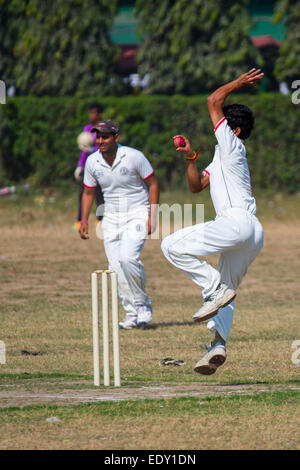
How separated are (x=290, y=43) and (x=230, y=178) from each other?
1727 cm

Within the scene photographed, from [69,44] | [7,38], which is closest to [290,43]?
[69,44]

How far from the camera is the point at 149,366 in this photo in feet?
26.3

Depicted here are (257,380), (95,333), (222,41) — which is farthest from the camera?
(222,41)

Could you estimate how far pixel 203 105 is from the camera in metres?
22.3

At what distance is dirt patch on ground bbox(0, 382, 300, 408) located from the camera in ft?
21.4

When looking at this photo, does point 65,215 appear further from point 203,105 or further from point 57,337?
point 57,337

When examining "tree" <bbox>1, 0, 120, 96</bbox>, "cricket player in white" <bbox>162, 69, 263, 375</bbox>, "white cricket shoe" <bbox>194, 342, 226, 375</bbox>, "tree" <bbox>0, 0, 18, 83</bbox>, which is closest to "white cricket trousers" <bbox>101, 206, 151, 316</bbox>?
"cricket player in white" <bbox>162, 69, 263, 375</bbox>

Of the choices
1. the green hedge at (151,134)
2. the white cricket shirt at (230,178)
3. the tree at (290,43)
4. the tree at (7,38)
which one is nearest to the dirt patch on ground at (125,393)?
the white cricket shirt at (230,178)

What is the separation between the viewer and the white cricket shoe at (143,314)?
394 inches

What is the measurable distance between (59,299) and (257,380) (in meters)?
4.77

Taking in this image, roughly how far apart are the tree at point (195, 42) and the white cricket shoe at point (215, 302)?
1753 centimetres

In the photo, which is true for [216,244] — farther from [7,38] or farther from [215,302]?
[7,38]
